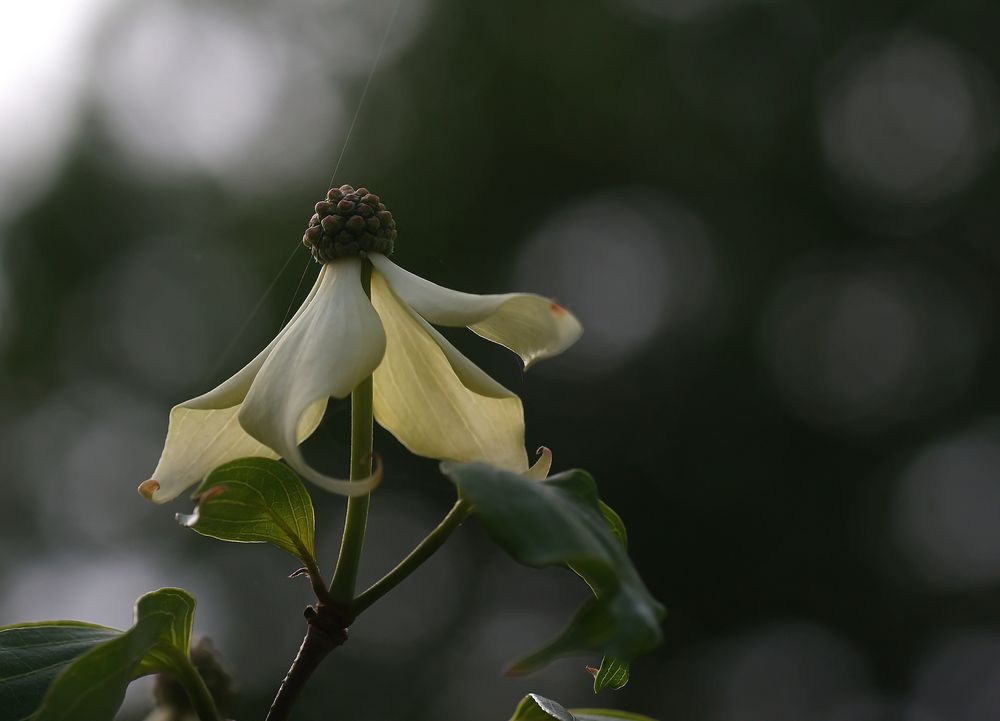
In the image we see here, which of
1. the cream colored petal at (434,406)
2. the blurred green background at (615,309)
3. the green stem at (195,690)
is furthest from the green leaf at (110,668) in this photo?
the blurred green background at (615,309)

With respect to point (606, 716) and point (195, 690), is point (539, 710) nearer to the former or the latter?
point (606, 716)

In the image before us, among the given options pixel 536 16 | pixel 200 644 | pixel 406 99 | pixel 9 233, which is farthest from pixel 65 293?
pixel 200 644

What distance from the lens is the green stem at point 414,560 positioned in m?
0.42

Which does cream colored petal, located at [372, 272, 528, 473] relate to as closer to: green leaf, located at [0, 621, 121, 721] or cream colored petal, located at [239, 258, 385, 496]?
cream colored petal, located at [239, 258, 385, 496]

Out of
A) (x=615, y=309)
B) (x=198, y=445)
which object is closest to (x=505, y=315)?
(x=198, y=445)

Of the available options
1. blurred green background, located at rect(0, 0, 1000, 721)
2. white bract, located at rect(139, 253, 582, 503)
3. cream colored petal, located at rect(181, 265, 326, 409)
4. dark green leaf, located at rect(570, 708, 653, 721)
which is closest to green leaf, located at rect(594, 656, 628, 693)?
dark green leaf, located at rect(570, 708, 653, 721)

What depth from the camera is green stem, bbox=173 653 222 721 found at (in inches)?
17.8

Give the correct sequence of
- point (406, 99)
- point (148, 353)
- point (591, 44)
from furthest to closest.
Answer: point (591, 44)
point (406, 99)
point (148, 353)

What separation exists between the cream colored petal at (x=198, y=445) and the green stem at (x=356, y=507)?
0.03 metres

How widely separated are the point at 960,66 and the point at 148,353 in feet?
14.5

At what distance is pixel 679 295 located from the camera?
15.8 ft

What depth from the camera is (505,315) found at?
471mm

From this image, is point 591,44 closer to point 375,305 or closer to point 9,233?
point 9,233

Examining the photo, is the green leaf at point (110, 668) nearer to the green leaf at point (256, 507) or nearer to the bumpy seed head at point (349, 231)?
the green leaf at point (256, 507)
